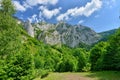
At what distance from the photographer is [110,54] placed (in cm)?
6228

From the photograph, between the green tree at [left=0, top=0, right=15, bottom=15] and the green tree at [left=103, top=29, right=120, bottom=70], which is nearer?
the green tree at [left=0, top=0, right=15, bottom=15]

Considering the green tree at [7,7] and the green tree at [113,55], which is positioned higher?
the green tree at [7,7]

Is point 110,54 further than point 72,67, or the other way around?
point 72,67

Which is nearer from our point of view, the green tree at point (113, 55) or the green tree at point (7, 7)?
the green tree at point (7, 7)

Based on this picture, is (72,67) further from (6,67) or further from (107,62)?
(6,67)

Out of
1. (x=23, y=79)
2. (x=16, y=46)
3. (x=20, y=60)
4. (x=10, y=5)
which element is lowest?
(x=23, y=79)

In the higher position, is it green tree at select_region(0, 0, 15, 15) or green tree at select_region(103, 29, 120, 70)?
green tree at select_region(0, 0, 15, 15)

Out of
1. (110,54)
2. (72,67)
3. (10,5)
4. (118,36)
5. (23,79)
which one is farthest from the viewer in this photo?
(72,67)

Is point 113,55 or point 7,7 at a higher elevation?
point 7,7

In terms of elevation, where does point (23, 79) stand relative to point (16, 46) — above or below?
below

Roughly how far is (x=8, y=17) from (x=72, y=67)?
2133 inches

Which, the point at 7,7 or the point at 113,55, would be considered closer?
the point at 7,7

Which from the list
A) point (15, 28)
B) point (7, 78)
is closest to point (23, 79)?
point (7, 78)

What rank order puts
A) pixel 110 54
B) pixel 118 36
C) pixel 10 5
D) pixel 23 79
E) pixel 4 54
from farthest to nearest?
pixel 110 54 → pixel 118 36 → pixel 10 5 → pixel 4 54 → pixel 23 79
